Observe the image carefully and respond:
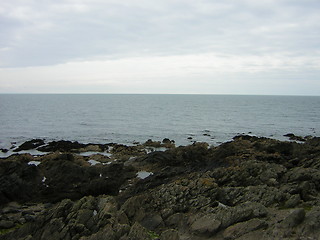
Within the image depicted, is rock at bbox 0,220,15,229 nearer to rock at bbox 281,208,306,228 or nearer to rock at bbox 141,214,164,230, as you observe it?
rock at bbox 141,214,164,230

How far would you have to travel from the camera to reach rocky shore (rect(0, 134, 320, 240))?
13.6 metres

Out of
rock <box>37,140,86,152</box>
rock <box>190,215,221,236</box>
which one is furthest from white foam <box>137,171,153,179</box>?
rock <box>37,140,86,152</box>

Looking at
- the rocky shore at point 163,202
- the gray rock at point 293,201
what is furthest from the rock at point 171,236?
the gray rock at point 293,201

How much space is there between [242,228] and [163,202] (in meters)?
5.79

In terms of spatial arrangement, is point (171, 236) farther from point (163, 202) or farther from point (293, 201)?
point (293, 201)

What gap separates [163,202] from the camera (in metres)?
18.1

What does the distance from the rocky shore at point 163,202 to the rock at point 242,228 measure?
0.15 feet

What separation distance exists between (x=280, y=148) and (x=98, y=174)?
21.5 m

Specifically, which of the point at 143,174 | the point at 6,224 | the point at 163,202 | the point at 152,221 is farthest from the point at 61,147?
the point at 152,221

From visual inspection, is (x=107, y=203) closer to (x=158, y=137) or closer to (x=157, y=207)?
(x=157, y=207)

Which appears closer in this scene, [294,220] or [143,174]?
[294,220]

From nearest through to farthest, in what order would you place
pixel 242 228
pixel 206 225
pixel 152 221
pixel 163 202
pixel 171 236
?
pixel 171 236
pixel 242 228
pixel 206 225
pixel 152 221
pixel 163 202

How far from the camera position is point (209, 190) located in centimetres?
1880

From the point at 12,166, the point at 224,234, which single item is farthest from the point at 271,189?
the point at 12,166
